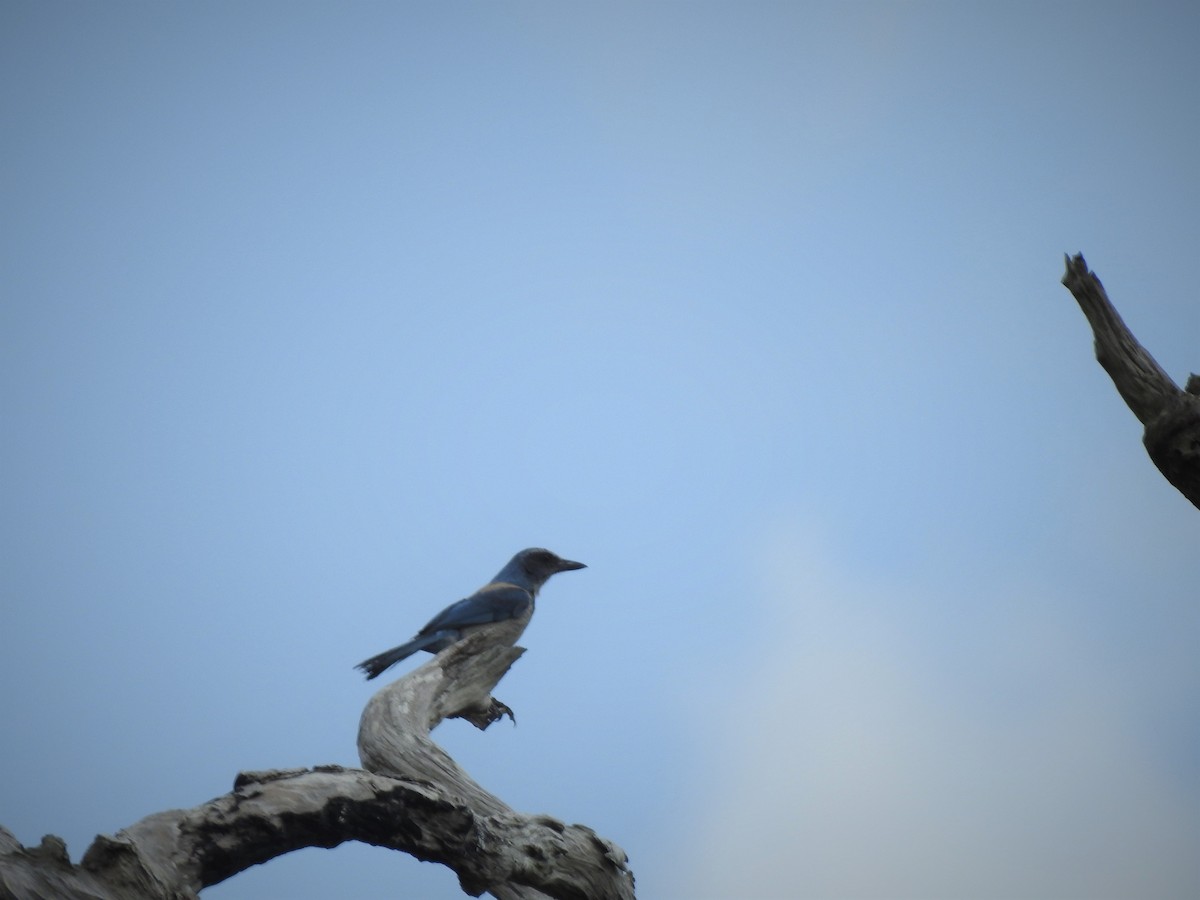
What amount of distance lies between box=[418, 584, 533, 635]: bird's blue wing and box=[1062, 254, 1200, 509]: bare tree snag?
4092 mm

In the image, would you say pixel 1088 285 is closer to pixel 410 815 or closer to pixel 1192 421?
pixel 1192 421

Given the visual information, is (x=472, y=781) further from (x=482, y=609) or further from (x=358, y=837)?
(x=482, y=609)

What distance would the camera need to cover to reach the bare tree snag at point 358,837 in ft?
12.1

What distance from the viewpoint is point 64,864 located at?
11.9 ft

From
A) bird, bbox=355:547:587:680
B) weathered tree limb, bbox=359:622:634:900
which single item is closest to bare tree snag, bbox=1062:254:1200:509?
weathered tree limb, bbox=359:622:634:900

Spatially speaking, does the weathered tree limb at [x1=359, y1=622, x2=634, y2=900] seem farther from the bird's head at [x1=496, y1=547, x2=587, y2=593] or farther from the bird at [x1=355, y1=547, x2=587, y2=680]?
the bird's head at [x1=496, y1=547, x2=587, y2=593]

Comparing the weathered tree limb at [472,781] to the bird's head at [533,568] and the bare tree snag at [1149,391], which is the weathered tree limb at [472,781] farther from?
the bare tree snag at [1149,391]

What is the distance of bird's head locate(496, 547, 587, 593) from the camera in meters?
8.22

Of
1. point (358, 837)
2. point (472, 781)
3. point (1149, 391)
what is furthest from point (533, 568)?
point (1149, 391)

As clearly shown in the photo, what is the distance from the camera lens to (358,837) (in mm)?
4387

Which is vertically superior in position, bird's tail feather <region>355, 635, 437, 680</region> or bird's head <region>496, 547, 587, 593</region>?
bird's head <region>496, 547, 587, 593</region>

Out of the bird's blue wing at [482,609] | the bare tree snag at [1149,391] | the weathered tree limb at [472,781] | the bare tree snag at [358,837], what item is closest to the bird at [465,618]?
the bird's blue wing at [482,609]

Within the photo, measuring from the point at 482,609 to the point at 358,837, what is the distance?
9.69 feet

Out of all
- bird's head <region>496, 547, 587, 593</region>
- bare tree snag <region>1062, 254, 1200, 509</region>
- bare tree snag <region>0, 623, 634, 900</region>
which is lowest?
bare tree snag <region>0, 623, 634, 900</region>
